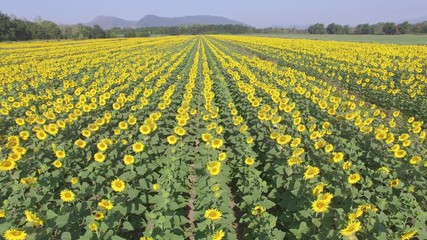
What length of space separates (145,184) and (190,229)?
114 cm

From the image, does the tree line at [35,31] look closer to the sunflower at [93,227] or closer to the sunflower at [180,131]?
the sunflower at [180,131]

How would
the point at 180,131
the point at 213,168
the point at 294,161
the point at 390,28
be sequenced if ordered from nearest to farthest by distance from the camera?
1. the point at 213,168
2. the point at 294,161
3. the point at 180,131
4. the point at 390,28

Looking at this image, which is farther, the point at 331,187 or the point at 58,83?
the point at 58,83

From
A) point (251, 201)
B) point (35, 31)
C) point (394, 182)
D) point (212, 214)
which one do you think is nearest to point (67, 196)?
point (212, 214)

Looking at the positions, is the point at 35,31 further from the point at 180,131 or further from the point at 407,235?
the point at 407,235

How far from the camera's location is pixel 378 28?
3366 inches

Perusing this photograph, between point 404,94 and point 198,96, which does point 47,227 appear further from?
point 404,94

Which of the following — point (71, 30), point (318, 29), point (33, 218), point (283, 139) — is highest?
point (283, 139)

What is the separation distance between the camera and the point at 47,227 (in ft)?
13.1

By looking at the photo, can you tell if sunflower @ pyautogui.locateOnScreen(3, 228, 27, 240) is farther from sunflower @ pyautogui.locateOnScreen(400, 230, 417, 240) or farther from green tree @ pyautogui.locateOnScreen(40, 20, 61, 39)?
green tree @ pyautogui.locateOnScreen(40, 20, 61, 39)

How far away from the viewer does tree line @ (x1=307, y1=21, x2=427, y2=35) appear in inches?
3068

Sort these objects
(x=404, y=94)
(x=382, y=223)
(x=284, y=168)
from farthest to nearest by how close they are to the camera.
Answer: (x=404, y=94), (x=284, y=168), (x=382, y=223)

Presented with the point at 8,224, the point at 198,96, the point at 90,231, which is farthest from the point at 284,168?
the point at 198,96

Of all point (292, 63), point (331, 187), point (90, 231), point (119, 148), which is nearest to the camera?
point (90, 231)
